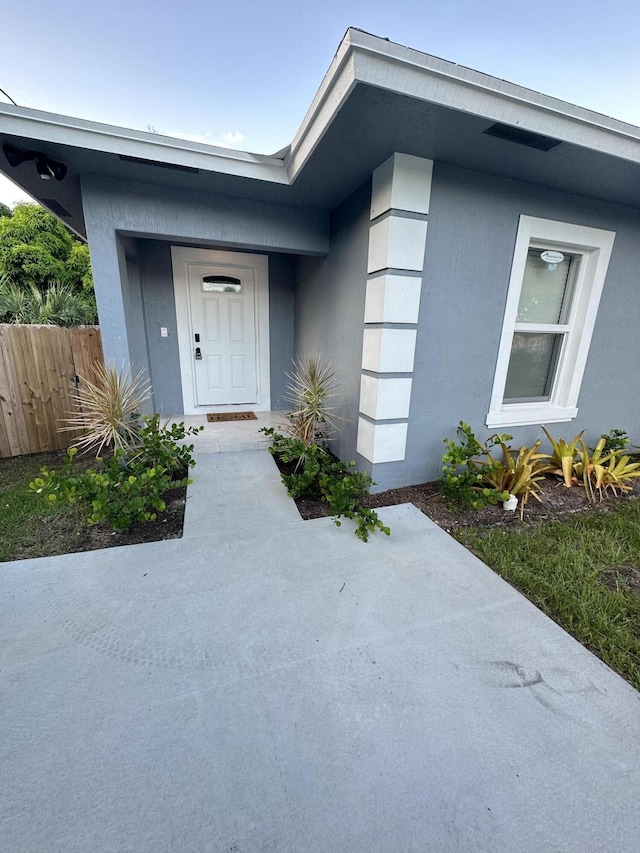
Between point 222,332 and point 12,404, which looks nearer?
point 12,404

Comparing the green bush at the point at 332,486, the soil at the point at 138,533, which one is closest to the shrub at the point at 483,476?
the green bush at the point at 332,486

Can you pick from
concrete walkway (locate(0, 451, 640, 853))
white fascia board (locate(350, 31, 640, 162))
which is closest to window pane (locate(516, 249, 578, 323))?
white fascia board (locate(350, 31, 640, 162))

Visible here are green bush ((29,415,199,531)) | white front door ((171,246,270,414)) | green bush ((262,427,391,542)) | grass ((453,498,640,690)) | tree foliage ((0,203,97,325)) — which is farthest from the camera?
tree foliage ((0,203,97,325))

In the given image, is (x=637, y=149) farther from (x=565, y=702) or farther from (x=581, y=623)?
(x=565, y=702)

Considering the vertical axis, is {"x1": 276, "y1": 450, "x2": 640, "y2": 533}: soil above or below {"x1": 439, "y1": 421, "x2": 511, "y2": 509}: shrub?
below

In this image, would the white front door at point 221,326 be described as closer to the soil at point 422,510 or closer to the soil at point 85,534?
the soil at point 422,510

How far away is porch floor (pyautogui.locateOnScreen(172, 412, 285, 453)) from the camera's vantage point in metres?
3.66

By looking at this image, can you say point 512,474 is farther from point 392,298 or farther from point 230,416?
point 230,416

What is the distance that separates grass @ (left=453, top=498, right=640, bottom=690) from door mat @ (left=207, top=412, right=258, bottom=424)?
9.97 feet

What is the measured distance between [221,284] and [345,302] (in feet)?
6.95

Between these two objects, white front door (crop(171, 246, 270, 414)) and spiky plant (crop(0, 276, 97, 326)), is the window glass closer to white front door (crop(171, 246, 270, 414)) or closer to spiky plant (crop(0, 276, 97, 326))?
white front door (crop(171, 246, 270, 414))

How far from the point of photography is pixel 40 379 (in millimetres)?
3799

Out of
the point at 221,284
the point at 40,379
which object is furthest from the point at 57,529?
the point at 221,284

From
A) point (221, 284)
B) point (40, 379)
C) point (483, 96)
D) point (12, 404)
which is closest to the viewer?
point (483, 96)
